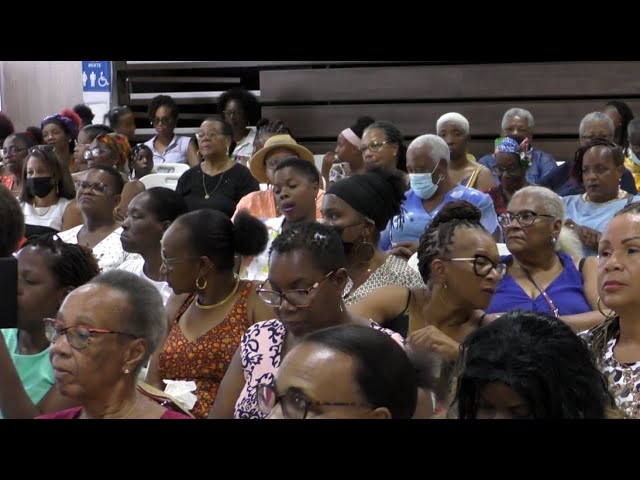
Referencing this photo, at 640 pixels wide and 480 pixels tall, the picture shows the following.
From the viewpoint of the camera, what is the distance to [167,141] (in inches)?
311

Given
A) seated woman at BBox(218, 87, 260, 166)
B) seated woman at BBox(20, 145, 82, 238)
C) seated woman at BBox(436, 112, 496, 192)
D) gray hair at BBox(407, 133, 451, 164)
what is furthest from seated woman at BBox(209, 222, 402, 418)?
seated woman at BBox(218, 87, 260, 166)

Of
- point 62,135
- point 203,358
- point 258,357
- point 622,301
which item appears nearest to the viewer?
point 622,301

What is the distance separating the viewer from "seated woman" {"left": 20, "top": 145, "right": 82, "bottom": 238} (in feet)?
17.5

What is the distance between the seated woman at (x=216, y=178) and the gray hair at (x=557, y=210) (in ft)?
8.17

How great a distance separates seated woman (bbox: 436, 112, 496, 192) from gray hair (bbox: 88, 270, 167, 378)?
3.57m

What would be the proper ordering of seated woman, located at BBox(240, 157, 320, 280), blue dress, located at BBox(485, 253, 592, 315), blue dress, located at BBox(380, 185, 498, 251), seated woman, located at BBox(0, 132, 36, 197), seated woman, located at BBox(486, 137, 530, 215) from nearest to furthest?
1. blue dress, located at BBox(485, 253, 592, 315)
2. seated woman, located at BBox(240, 157, 320, 280)
3. blue dress, located at BBox(380, 185, 498, 251)
4. seated woman, located at BBox(486, 137, 530, 215)
5. seated woman, located at BBox(0, 132, 36, 197)

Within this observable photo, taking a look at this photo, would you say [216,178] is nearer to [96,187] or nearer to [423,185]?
[96,187]

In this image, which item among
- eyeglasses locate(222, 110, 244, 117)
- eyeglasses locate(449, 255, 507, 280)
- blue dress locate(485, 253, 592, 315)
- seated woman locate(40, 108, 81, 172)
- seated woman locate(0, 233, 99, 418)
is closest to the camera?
seated woman locate(0, 233, 99, 418)

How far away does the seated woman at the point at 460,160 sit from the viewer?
560 cm

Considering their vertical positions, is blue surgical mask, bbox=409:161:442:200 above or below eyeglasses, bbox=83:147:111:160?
above

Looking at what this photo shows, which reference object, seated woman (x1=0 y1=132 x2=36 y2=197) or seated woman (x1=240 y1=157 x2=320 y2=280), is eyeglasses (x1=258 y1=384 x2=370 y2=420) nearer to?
seated woman (x1=240 y1=157 x2=320 y2=280)

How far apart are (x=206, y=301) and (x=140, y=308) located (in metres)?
1.00

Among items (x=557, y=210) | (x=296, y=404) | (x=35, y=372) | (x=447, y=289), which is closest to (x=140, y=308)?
(x=35, y=372)
